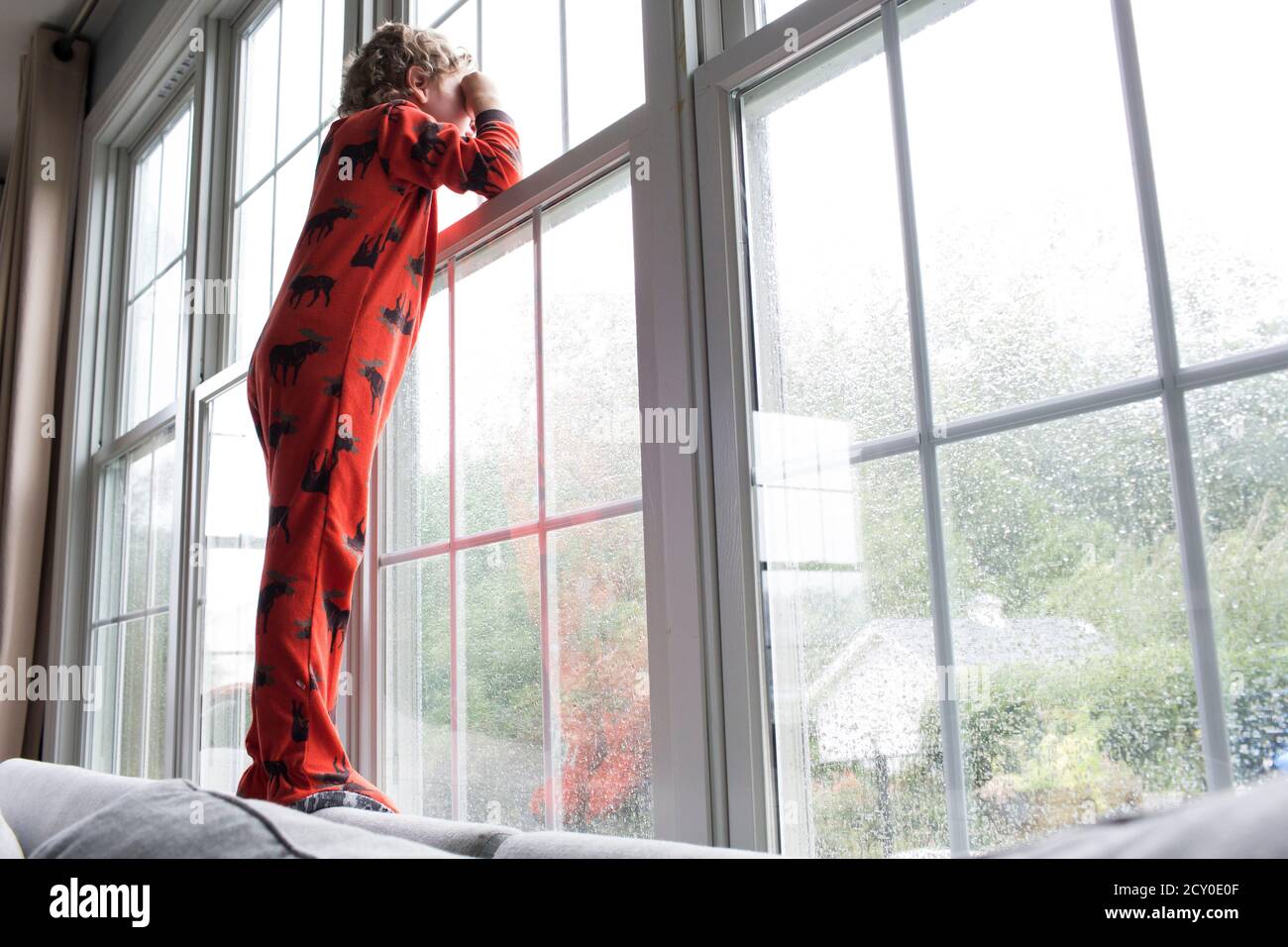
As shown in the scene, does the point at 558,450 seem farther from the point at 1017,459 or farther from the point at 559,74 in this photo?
the point at 1017,459

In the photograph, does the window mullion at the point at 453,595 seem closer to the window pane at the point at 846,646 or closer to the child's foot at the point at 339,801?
the child's foot at the point at 339,801

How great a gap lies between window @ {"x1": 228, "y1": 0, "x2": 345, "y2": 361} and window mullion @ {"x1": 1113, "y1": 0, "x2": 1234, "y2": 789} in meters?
1.80

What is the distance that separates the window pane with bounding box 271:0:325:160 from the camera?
2477 millimetres

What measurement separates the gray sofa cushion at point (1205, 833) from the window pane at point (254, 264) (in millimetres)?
2397

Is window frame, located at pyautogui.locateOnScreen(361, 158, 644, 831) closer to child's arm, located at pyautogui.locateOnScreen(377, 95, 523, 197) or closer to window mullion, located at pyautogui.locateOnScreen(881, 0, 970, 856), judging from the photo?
child's arm, located at pyautogui.locateOnScreen(377, 95, 523, 197)

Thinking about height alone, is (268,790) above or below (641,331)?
below

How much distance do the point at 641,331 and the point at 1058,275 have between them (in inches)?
22.2

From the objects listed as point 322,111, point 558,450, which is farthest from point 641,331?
point 322,111

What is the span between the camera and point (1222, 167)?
0.90m

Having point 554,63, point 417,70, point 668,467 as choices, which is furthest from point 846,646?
point 417,70

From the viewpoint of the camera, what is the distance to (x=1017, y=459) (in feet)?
3.34

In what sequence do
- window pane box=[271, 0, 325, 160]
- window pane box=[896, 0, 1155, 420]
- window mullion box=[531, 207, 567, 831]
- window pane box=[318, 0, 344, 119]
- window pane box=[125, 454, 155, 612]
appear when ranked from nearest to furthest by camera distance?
window pane box=[896, 0, 1155, 420] → window mullion box=[531, 207, 567, 831] → window pane box=[318, 0, 344, 119] → window pane box=[271, 0, 325, 160] → window pane box=[125, 454, 155, 612]

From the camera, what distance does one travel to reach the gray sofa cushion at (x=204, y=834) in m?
0.62

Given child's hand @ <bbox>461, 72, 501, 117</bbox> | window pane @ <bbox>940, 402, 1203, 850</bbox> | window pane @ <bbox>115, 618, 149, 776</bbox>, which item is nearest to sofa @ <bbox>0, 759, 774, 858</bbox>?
window pane @ <bbox>940, 402, 1203, 850</bbox>
